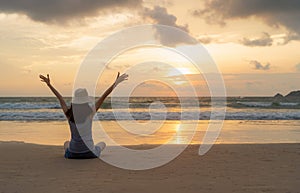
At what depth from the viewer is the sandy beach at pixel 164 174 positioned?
5.59 metres

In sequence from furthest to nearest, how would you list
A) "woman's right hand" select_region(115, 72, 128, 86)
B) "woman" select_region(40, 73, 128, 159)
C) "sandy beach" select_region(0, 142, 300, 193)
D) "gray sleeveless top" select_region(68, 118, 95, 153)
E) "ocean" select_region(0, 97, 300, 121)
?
"ocean" select_region(0, 97, 300, 121) → "gray sleeveless top" select_region(68, 118, 95, 153) → "woman" select_region(40, 73, 128, 159) → "woman's right hand" select_region(115, 72, 128, 86) → "sandy beach" select_region(0, 142, 300, 193)

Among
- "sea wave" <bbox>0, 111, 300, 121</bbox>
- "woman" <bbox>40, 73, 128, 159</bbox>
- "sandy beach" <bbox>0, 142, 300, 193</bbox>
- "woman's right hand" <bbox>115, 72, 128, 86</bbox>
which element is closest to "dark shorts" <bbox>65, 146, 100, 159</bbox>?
"woman" <bbox>40, 73, 128, 159</bbox>

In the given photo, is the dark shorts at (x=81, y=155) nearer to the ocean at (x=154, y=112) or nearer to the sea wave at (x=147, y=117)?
the ocean at (x=154, y=112)

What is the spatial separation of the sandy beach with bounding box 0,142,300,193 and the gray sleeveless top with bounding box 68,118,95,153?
31 centimetres

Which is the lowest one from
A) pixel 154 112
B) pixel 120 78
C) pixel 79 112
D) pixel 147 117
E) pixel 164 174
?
pixel 164 174

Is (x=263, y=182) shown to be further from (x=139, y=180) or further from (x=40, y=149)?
(x=40, y=149)

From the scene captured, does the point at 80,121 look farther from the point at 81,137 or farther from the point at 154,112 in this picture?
the point at 154,112

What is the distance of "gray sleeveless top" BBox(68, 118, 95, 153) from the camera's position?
25.7 feet

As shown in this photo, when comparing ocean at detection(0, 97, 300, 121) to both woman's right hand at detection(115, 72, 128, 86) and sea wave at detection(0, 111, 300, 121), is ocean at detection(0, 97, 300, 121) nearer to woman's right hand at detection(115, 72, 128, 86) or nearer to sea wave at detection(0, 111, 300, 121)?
sea wave at detection(0, 111, 300, 121)

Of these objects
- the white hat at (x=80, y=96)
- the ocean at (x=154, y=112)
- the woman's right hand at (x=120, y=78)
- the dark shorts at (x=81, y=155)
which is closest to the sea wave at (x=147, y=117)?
the ocean at (x=154, y=112)

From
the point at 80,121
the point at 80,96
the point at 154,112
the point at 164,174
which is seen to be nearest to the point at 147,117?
the point at 154,112

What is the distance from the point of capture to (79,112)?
7.73 m

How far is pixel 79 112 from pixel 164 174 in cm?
222

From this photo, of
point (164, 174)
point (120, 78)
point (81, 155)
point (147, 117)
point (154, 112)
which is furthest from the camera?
point (154, 112)
